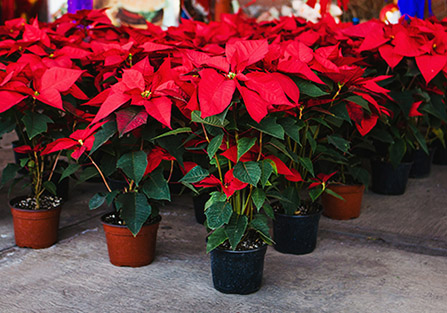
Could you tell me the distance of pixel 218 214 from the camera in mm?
1726

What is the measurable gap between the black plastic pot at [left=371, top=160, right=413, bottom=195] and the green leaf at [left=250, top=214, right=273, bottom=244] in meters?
1.51

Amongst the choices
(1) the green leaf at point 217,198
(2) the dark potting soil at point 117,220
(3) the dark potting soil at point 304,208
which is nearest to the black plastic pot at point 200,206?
(3) the dark potting soil at point 304,208

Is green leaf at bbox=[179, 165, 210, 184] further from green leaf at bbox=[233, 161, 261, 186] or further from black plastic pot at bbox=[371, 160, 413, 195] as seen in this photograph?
black plastic pot at bbox=[371, 160, 413, 195]

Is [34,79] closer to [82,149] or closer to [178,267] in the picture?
[82,149]

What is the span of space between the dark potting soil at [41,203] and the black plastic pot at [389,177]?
1832mm

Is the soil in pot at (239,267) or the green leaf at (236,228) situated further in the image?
the soil in pot at (239,267)

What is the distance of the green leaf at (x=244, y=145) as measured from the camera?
1627mm

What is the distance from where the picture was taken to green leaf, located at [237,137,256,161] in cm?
163

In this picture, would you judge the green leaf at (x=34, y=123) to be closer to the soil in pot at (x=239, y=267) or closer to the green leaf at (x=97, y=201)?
the green leaf at (x=97, y=201)

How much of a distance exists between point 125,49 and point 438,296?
1462mm

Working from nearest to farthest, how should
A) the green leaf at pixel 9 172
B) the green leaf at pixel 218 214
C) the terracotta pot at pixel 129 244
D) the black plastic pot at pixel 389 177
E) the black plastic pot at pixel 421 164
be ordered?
the green leaf at pixel 218 214, the terracotta pot at pixel 129 244, the green leaf at pixel 9 172, the black plastic pot at pixel 389 177, the black plastic pot at pixel 421 164

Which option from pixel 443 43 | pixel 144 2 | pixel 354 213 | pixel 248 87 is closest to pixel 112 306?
pixel 248 87

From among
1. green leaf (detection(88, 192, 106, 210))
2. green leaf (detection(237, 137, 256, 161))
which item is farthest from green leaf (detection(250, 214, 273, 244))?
green leaf (detection(88, 192, 106, 210))

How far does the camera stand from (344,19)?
6.21 metres
